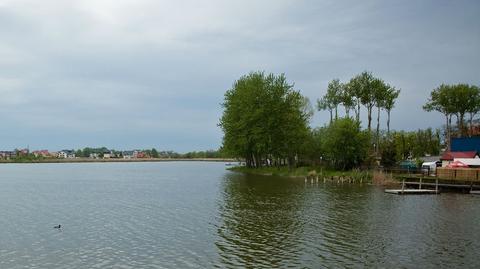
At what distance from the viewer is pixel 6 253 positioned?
2239 centimetres

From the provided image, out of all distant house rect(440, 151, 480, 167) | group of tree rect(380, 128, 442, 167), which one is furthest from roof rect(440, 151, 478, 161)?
group of tree rect(380, 128, 442, 167)

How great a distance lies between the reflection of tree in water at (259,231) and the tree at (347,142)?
101 feet

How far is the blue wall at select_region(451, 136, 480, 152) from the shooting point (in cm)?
7058

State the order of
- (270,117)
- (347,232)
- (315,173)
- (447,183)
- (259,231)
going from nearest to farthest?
(347,232) → (259,231) → (447,183) → (315,173) → (270,117)

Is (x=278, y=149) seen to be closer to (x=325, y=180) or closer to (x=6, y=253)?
(x=325, y=180)

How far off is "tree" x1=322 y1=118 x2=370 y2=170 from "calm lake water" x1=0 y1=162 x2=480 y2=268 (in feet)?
97.5

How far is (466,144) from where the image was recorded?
239 feet

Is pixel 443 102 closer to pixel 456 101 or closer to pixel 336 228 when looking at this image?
pixel 456 101

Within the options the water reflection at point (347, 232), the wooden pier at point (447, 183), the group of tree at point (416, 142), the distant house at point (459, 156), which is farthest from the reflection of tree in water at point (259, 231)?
the group of tree at point (416, 142)

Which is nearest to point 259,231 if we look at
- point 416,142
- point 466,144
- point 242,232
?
point 242,232

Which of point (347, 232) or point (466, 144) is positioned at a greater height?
point (466, 144)

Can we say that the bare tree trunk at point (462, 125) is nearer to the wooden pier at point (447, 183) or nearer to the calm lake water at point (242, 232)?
the wooden pier at point (447, 183)

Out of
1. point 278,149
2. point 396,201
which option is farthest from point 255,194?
point 278,149

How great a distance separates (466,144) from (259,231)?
2242 inches
